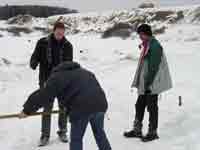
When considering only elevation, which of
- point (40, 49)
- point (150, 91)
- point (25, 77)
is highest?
point (40, 49)

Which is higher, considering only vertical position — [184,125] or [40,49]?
[40,49]

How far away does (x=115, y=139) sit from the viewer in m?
6.73

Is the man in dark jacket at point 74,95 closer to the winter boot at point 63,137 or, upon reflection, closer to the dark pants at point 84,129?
the dark pants at point 84,129

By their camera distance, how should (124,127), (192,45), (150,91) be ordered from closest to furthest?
(150,91), (124,127), (192,45)

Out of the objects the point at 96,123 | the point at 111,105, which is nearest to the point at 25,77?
the point at 111,105

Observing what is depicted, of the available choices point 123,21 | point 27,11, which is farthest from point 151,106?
point 27,11

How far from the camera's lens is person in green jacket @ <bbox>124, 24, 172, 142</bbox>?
620cm

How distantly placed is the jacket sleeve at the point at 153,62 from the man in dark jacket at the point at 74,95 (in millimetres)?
1609

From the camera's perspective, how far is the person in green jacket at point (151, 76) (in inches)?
244

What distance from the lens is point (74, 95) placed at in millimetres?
4629

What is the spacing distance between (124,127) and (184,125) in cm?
105

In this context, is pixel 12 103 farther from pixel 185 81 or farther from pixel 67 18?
pixel 67 18

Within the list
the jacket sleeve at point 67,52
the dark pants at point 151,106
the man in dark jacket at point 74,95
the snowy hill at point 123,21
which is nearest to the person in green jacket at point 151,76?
the dark pants at point 151,106

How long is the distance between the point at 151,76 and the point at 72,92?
75.2 inches
